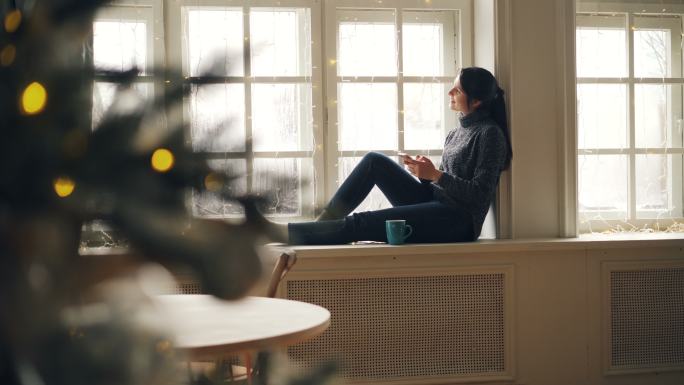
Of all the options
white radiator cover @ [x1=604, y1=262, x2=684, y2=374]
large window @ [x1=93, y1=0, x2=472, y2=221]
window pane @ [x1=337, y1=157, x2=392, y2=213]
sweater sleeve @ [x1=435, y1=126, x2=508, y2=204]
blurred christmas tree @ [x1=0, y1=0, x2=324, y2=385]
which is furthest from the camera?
window pane @ [x1=337, y1=157, x2=392, y2=213]

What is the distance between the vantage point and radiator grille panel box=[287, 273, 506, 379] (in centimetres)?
331

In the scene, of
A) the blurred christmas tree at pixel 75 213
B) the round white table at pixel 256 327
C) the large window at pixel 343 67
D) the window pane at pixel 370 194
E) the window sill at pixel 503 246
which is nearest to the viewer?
the blurred christmas tree at pixel 75 213

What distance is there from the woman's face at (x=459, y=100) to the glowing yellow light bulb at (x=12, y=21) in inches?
130

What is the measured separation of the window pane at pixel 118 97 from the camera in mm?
291

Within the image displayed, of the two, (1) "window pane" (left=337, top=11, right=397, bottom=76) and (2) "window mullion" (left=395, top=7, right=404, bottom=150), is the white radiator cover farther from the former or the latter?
(1) "window pane" (left=337, top=11, right=397, bottom=76)

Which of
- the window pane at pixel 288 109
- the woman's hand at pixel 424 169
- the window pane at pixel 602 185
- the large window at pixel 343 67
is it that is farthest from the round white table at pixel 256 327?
the window pane at pixel 602 185

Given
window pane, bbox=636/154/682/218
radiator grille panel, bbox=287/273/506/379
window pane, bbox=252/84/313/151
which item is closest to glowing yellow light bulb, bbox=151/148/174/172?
radiator grille panel, bbox=287/273/506/379

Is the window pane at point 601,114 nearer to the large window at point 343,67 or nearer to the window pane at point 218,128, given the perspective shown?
the large window at point 343,67

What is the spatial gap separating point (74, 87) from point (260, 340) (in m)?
1.48

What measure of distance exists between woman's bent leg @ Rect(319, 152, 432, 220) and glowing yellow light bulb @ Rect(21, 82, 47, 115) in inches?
122

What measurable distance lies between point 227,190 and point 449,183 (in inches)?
124

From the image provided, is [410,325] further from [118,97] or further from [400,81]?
[118,97]

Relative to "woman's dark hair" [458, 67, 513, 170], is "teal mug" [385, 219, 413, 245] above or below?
below

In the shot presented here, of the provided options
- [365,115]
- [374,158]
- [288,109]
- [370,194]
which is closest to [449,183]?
[374,158]
